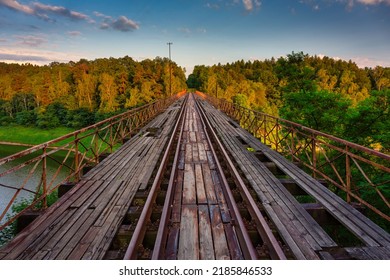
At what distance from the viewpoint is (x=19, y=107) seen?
69.8m

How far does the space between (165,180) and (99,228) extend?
249 cm

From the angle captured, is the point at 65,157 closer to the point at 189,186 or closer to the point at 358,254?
the point at 189,186

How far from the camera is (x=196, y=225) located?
160 inches

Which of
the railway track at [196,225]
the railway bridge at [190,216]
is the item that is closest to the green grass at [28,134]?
the railway bridge at [190,216]

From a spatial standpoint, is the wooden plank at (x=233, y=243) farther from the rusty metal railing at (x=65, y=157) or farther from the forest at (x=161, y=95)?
the forest at (x=161, y=95)

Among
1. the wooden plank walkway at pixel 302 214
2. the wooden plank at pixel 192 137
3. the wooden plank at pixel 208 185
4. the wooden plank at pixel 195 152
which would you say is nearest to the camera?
the wooden plank walkway at pixel 302 214

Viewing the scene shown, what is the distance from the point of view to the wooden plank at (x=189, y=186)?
506 cm

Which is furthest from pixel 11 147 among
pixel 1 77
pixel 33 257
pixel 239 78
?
pixel 239 78

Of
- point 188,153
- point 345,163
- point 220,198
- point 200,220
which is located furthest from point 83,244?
point 345,163

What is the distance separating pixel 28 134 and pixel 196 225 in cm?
6589

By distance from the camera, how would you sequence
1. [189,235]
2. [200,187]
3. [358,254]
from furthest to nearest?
1. [200,187]
2. [189,235]
3. [358,254]

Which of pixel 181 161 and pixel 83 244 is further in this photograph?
pixel 181 161

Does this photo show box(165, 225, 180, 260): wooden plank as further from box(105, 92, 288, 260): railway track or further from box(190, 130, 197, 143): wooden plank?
box(190, 130, 197, 143): wooden plank

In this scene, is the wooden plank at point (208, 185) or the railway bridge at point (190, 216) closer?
the railway bridge at point (190, 216)
